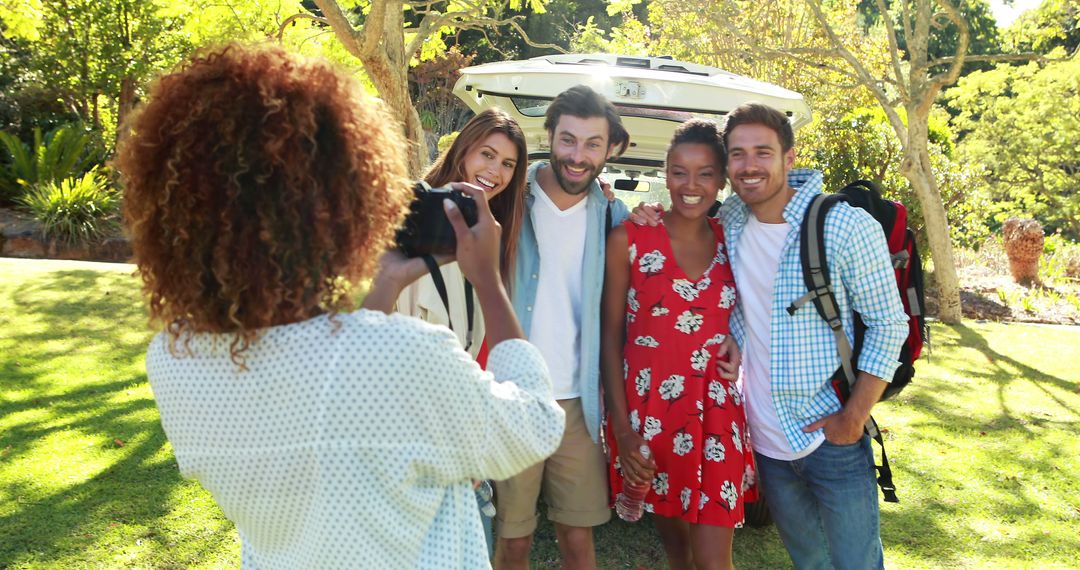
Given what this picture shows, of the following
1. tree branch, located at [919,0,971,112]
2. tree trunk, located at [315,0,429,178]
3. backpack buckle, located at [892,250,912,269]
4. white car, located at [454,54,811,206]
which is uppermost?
tree branch, located at [919,0,971,112]

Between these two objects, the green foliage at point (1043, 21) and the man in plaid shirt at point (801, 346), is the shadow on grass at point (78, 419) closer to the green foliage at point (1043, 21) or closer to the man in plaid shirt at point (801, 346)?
the man in plaid shirt at point (801, 346)

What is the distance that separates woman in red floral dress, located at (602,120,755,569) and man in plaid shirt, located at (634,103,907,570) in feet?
0.30

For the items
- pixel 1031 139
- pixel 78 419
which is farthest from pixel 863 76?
pixel 1031 139

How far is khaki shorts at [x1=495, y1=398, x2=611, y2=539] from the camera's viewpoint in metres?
3.01

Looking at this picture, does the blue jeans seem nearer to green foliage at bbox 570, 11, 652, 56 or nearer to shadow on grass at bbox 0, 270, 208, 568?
shadow on grass at bbox 0, 270, 208, 568

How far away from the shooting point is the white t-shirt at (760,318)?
2834mm

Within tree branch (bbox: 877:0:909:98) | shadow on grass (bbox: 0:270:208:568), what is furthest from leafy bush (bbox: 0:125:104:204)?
tree branch (bbox: 877:0:909:98)

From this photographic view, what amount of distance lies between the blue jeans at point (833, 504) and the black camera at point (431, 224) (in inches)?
60.6

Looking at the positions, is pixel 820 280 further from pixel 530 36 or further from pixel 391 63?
pixel 530 36

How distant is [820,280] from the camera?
265 cm

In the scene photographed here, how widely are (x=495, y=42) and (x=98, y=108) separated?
34.0 ft

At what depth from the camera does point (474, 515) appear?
1.57 meters

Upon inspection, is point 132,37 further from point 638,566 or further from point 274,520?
point 274,520

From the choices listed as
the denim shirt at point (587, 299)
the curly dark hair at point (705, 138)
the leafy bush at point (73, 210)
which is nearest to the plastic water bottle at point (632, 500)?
the denim shirt at point (587, 299)
